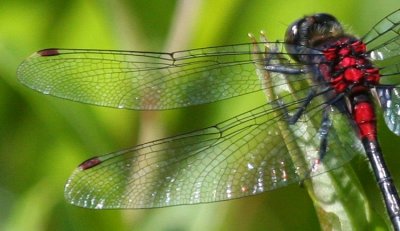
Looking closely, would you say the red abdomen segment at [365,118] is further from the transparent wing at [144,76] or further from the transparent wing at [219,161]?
the transparent wing at [144,76]

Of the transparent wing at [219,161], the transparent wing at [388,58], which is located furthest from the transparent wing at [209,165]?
the transparent wing at [388,58]

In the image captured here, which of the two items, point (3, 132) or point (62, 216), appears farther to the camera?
point (3, 132)

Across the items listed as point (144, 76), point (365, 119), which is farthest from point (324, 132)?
point (144, 76)

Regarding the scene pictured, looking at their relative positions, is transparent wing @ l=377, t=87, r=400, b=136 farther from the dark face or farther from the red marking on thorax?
the dark face

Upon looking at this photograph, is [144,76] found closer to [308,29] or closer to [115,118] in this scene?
[115,118]

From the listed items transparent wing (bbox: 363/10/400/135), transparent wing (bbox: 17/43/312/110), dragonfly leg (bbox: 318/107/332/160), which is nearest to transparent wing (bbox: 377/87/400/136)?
transparent wing (bbox: 363/10/400/135)

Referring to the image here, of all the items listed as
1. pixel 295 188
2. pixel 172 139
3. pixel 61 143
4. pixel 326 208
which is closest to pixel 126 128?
pixel 61 143

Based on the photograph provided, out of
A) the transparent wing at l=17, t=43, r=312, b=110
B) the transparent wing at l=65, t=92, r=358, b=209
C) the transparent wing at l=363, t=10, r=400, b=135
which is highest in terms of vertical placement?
the transparent wing at l=17, t=43, r=312, b=110

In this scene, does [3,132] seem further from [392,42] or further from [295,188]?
[392,42]
